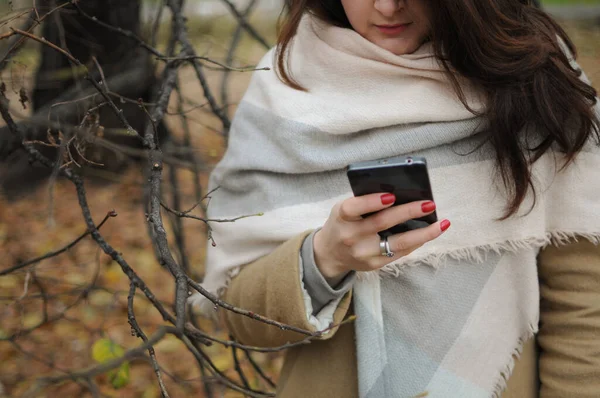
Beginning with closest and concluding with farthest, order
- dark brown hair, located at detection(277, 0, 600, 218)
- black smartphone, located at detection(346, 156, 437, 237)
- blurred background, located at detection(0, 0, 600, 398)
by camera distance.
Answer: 1. black smartphone, located at detection(346, 156, 437, 237)
2. dark brown hair, located at detection(277, 0, 600, 218)
3. blurred background, located at detection(0, 0, 600, 398)

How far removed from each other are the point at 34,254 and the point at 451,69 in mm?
2912

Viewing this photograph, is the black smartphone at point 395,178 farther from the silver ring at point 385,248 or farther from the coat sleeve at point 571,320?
the coat sleeve at point 571,320

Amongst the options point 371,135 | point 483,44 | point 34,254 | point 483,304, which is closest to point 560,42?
point 483,44

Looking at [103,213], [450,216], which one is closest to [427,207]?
[450,216]

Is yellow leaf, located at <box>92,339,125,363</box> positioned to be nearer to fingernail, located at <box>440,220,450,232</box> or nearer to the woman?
the woman

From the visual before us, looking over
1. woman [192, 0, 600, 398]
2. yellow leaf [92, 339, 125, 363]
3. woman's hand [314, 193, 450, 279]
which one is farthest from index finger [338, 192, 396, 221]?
yellow leaf [92, 339, 125, 363]

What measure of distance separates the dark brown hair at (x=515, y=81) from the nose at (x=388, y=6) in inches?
2.2

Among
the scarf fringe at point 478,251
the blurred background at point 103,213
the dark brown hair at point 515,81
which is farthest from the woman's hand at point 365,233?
the blurred background at point 103,213

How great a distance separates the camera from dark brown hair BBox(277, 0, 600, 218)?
1.17m

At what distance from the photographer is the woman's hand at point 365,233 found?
3.26ft

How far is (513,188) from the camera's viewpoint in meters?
1.22

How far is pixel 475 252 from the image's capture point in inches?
49.2

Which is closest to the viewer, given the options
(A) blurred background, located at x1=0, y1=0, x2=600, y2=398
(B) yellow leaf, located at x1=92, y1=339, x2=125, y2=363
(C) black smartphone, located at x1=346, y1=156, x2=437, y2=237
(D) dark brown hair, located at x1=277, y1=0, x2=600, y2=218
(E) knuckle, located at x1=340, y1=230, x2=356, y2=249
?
(C) black smartphone, located at x1=346, y1=156, x2=437, y2=237

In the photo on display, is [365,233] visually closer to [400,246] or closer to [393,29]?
[400,246]
